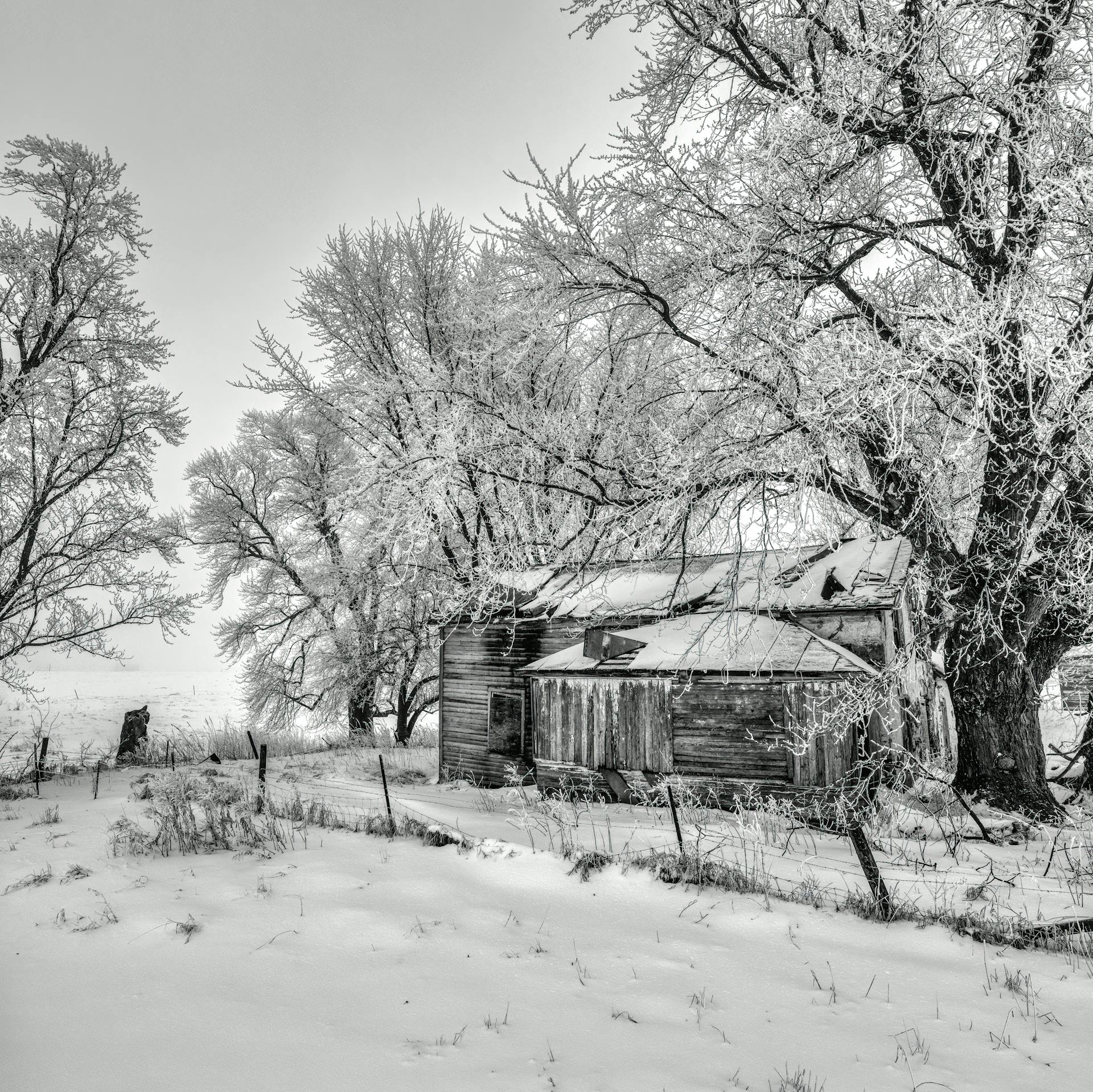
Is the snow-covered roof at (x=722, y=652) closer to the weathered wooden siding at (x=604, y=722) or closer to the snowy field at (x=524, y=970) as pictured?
the weathered wooden siding at (x=604, y=722)

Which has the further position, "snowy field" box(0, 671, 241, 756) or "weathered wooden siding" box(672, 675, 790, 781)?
"snowy field" box(0, 671, 241, 756)

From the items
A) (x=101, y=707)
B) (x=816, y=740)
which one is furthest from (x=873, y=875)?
(x=101, y=707)

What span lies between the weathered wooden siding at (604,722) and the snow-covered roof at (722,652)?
11.8 inches

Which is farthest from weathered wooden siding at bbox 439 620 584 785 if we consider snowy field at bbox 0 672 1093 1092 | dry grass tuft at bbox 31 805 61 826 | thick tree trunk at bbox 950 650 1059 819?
dry grass tuft at bbox 31 805 61 826

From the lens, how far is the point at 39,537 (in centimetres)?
1318

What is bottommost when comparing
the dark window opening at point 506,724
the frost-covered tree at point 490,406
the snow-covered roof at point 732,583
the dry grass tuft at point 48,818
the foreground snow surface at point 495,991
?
the foreground snow surface at point 495,991

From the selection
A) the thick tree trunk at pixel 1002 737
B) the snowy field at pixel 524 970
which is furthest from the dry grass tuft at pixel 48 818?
the thick tree trunk at pixel 1002 737

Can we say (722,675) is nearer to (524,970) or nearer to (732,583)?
(732,583)

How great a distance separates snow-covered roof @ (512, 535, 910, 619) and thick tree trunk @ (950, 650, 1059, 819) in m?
1.66

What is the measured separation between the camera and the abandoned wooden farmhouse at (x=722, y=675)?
9.91 meters

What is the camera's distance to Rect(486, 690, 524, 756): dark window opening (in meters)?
14.2

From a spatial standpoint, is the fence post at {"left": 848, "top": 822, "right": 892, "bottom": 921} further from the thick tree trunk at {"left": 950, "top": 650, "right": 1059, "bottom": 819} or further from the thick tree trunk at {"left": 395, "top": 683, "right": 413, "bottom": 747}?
the thick tree trunk at {"left": 395, "top": 683, "right": 413, "bottom": 747}

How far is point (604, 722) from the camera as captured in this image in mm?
11719

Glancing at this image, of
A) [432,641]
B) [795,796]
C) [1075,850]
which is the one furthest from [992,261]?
[432,641]
